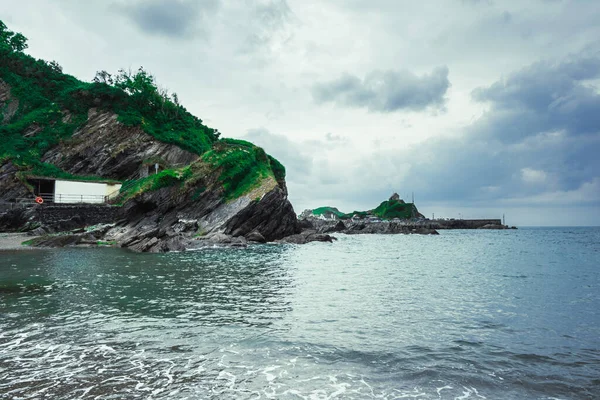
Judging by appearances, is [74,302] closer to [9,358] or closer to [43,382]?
[9,358]

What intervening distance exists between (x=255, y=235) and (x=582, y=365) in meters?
44.8

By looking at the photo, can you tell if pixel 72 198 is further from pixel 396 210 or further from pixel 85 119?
pixel 396 210

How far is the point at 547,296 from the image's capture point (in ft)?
55.9

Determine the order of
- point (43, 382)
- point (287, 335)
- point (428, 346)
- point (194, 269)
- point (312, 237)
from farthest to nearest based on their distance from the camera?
1. point (312, 237)
2. point (194, 269)
3. point (287, 335)
4. point (428, 346)
5. point (43, 382)

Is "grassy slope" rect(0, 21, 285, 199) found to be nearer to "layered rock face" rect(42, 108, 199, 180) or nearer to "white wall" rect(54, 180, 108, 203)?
"layered rock face" rect(42, 108, 199, 180)

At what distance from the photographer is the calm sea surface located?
24.1 feet

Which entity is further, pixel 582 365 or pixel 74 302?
pixel 74 302

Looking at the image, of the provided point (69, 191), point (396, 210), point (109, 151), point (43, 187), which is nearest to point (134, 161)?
point (109, 151)

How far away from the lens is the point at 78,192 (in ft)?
185

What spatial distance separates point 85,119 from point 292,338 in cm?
7250

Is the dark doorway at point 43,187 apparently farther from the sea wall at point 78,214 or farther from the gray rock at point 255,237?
the gray rock at point 255,237

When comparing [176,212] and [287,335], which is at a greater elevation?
[176,212]

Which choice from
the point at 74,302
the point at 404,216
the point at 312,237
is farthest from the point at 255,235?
the point at 404,216

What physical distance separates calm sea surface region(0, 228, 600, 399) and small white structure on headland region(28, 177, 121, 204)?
40.1 m
